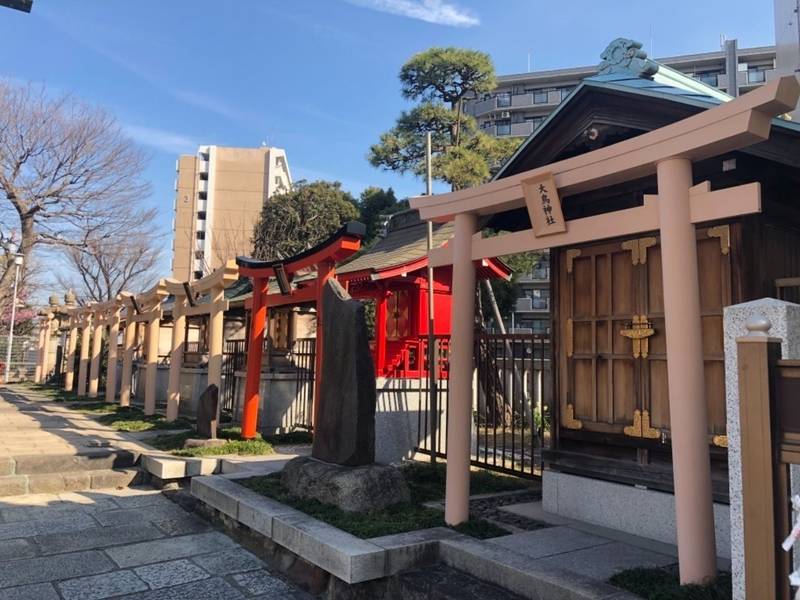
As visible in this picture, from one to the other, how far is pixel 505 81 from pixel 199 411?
4524cm

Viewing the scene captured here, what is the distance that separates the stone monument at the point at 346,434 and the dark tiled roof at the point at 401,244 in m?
5.03

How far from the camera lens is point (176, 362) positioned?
40.2 feet

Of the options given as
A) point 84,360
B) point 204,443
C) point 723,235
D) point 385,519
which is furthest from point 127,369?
point 723,235

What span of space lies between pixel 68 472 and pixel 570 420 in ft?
22.9

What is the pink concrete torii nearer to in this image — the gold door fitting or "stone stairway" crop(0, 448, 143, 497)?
the gold door fitting

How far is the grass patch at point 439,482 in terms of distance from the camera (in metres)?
6.44

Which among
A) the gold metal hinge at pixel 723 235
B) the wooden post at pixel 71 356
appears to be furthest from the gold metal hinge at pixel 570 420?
the wooden post at pixel 71 356

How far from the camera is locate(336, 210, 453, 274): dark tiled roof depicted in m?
11.9

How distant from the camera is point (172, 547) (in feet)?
19.1

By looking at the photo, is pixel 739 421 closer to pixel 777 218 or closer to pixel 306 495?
pixel 777 218

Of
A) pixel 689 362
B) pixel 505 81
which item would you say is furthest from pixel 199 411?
pixel 505 81

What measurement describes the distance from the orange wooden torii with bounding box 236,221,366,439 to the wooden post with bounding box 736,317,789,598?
603 centimetres

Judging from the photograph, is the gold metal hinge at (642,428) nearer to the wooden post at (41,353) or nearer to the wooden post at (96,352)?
the wooden post at (96,352)

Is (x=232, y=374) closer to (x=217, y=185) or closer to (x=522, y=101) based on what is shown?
(x=522, y=101)
